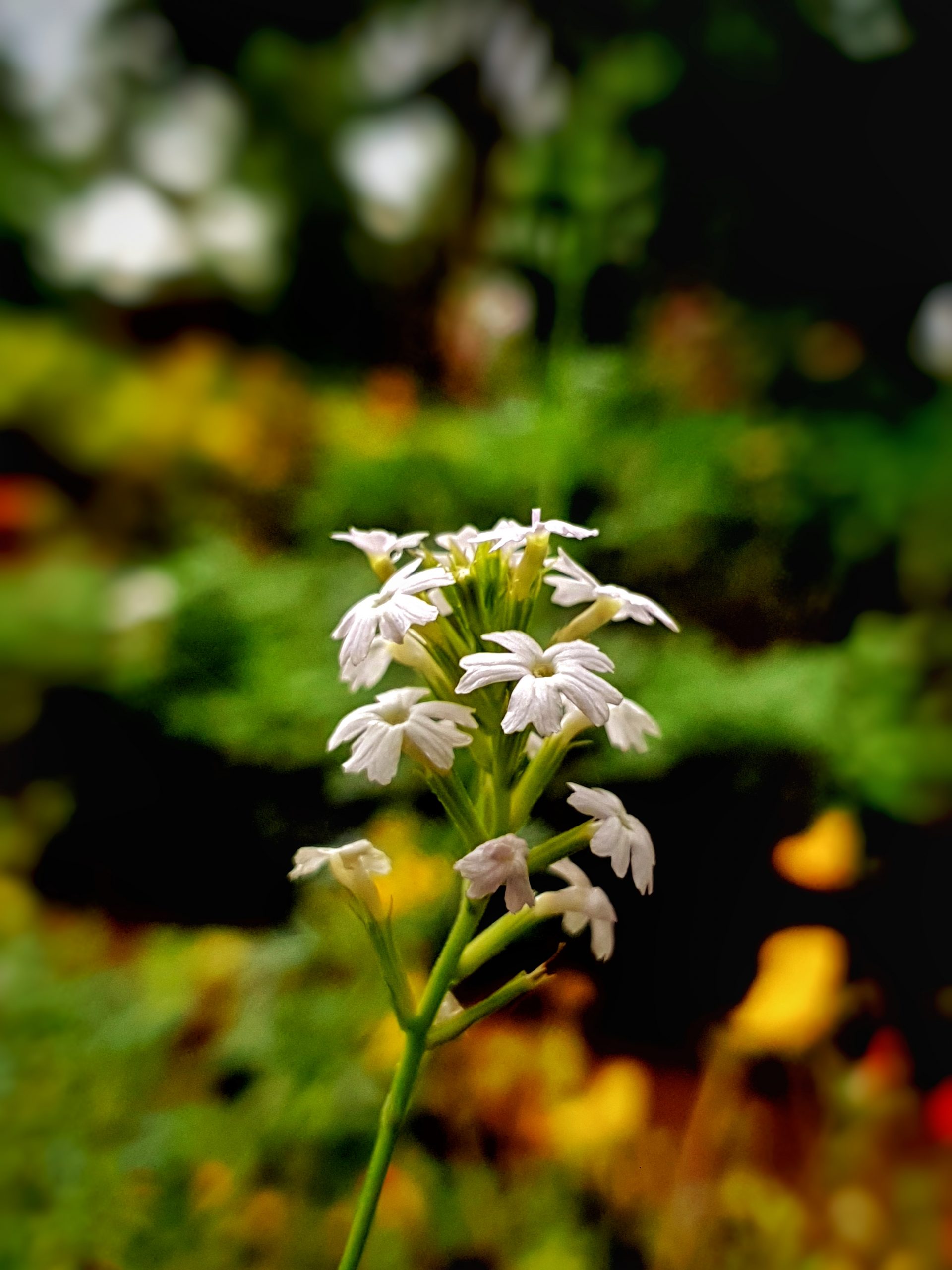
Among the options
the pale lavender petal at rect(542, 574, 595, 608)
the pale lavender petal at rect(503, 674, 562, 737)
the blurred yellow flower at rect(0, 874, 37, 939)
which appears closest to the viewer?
the pale lavender petal at rect(503, 674, 562, 737)

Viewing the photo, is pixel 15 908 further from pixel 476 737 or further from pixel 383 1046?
pixel 476 737

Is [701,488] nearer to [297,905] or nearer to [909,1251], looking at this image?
[297,905]

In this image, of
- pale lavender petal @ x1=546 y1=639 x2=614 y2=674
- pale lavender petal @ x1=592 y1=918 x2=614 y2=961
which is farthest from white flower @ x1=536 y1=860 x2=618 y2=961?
pale lavender petal @ x1=546 y1=639 x2=614 y2=674

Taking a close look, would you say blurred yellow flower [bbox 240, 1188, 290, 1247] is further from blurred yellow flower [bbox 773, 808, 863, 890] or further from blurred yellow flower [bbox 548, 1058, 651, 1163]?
blurred yellow flower [bbox 773, 808, 863, 890]

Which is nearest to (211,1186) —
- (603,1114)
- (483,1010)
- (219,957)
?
(219,957)

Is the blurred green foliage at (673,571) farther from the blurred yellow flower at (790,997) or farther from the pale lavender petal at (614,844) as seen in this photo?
the pale lavender petal at (614,844)

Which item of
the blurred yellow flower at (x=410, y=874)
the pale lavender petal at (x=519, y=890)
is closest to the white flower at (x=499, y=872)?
the pale lavender petal at (x=519, y=890)
